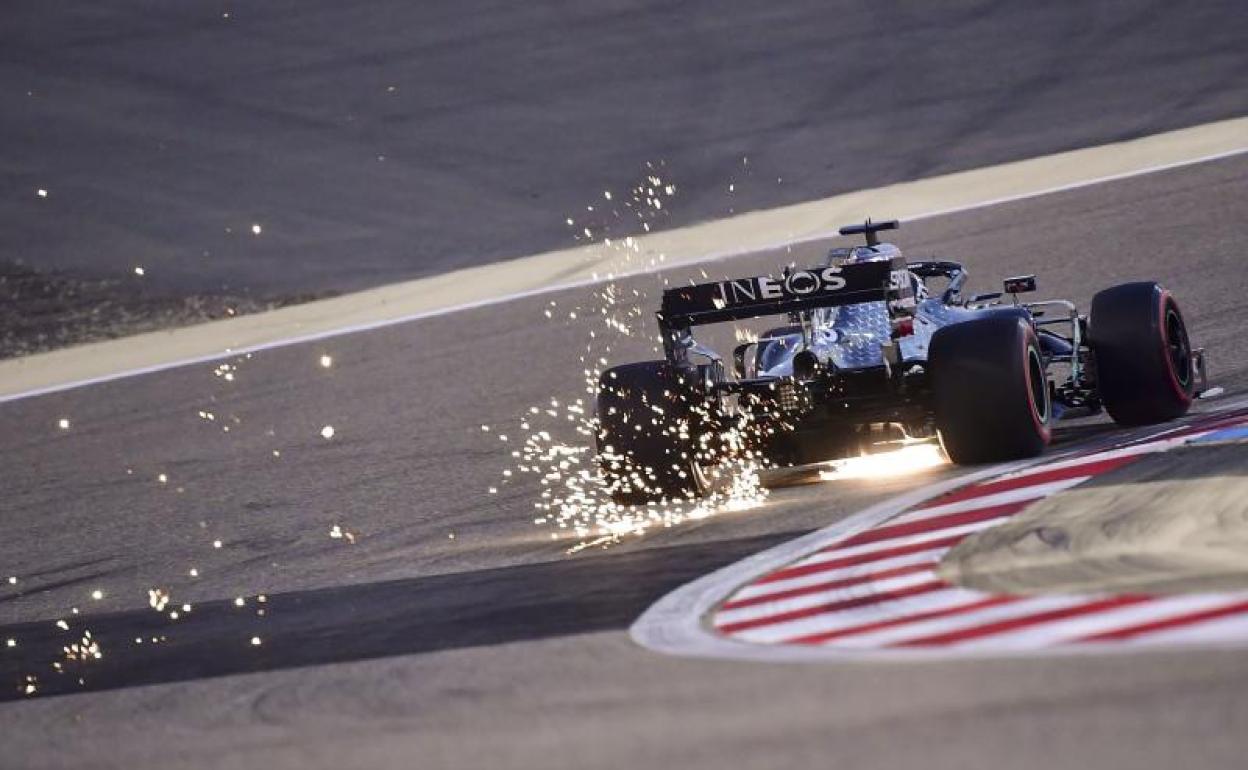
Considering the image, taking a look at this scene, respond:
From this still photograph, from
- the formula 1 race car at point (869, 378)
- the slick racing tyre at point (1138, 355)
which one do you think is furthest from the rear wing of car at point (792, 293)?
the slick racing tyre at point (1138, 355)

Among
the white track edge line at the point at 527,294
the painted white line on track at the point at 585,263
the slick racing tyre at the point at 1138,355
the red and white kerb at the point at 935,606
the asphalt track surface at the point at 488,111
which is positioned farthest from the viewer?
the asphalt track surface at the point at 488,111

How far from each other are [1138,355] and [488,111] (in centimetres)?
1496

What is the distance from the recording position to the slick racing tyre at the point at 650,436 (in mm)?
10727

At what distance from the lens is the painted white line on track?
1817 cm

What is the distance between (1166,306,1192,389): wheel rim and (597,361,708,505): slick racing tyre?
270cm

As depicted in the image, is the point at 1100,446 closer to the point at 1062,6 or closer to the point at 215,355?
the point at 215,355

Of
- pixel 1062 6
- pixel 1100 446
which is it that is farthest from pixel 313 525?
pixel 1062 6

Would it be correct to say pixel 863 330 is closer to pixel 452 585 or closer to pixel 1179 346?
pixel 1179 346

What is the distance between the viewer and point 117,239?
2189cm

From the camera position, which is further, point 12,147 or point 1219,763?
point 12,147

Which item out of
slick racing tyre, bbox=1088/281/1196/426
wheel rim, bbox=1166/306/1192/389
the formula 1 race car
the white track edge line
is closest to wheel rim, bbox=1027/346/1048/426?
the formula 1 race car

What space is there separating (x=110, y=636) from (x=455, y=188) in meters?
14.0

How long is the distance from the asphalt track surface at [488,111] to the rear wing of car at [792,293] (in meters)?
9.68

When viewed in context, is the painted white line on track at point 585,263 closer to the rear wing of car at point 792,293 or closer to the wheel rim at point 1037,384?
the rear wing of car at point 792,293
